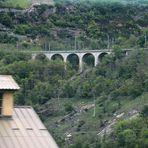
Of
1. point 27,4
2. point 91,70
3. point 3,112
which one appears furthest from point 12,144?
point 27,4

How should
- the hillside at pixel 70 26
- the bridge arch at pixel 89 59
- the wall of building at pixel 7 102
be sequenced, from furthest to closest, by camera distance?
the hillside at pixel 70 26 → the bridge arch at pixel 89 59 → the wall of building at pixel 7 102

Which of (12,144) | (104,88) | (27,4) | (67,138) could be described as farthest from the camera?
(27,4)

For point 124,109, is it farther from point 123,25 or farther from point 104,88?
point 123,25

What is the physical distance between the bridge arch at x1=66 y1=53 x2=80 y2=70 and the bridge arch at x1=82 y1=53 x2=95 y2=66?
Answer: 0.99m

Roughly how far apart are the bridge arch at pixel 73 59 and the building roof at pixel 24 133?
416 ft

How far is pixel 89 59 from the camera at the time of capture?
15125cm

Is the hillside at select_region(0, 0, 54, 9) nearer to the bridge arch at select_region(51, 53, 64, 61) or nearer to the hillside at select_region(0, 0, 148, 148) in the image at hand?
the hillside at select_region(0, 0, 148, 148)

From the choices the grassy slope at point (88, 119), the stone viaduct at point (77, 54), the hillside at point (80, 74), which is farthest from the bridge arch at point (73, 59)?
the grassy slope at point (88, 119)

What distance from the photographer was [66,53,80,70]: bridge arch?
486 ft

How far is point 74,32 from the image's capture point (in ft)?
598

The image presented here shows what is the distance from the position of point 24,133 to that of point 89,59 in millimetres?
132621

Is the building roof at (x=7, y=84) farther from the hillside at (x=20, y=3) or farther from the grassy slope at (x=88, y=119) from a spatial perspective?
the hillside at (x=20, y=3)

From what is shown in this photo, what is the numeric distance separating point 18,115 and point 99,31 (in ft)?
534

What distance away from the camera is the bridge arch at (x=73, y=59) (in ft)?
486
